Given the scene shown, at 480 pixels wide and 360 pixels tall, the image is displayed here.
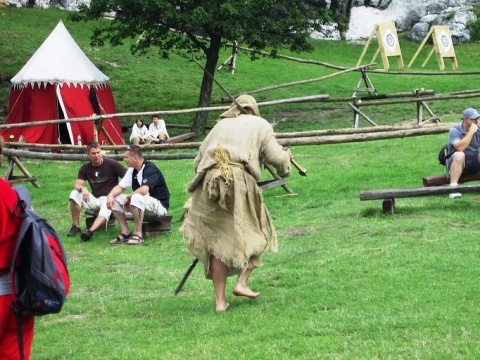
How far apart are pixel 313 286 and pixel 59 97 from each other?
1761 cm

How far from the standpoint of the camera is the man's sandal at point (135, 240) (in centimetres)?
1245

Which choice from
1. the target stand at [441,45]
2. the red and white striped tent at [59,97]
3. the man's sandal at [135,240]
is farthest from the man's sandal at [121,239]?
the target stand at [441,45]

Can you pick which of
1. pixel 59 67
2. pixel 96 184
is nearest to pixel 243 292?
pixel 96 184

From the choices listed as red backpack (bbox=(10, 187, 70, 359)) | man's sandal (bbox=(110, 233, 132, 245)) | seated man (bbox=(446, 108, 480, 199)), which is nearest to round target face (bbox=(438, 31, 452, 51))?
seated man (bbox=(446, 108, 480, 199))

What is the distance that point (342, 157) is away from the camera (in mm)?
18719

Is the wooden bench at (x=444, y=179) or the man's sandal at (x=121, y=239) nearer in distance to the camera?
the wooden bench at (x=444, y=179)

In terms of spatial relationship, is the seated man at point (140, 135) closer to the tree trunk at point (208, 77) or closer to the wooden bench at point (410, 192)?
the tree trunk at point (208, 77)

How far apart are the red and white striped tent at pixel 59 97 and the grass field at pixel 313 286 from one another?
6.68 m

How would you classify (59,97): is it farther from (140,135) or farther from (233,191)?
(233,191)

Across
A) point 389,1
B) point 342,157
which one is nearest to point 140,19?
point 342,157

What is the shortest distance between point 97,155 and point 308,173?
479 cm

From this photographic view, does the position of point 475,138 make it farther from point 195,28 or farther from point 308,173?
point 195,28

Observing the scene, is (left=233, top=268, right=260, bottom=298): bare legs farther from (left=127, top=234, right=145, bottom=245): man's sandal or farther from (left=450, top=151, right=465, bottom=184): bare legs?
(left=450, top=151, right=465, bottom=184): bare legs

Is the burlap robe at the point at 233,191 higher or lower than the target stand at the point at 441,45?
higher
